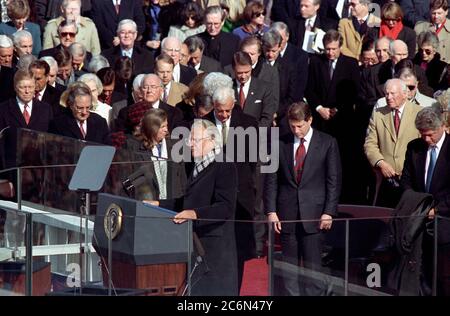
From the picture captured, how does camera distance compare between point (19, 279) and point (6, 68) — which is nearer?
point (19, 279)

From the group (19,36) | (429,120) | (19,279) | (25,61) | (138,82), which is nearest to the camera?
(19,279)

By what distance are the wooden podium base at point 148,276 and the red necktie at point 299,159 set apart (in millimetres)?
2382

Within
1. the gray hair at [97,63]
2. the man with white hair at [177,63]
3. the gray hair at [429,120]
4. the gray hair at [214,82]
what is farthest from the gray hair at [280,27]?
the gray hair at [429,120]

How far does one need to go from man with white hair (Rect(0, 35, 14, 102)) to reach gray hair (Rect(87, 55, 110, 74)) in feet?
3.05

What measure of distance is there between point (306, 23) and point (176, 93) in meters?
3.35

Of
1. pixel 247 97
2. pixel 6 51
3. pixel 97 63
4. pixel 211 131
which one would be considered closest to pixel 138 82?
pixel 247 97

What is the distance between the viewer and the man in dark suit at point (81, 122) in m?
16.8

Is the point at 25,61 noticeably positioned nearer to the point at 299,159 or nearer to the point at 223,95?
the point at 223,95

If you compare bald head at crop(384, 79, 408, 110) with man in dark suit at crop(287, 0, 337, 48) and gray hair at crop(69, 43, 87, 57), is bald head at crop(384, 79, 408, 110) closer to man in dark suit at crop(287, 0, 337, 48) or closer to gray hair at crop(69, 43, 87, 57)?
man in dark suit at crop(287, 0, 337, 48)

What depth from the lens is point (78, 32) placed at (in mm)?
20375

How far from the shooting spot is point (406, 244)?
1262cm

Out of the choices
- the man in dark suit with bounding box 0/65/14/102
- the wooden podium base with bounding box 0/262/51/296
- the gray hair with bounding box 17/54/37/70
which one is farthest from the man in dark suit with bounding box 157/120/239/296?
the man in dark suit with bounding box 0/65/14/102

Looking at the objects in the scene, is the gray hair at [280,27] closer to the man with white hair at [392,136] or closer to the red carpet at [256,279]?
the man with white hair at [392,136]
